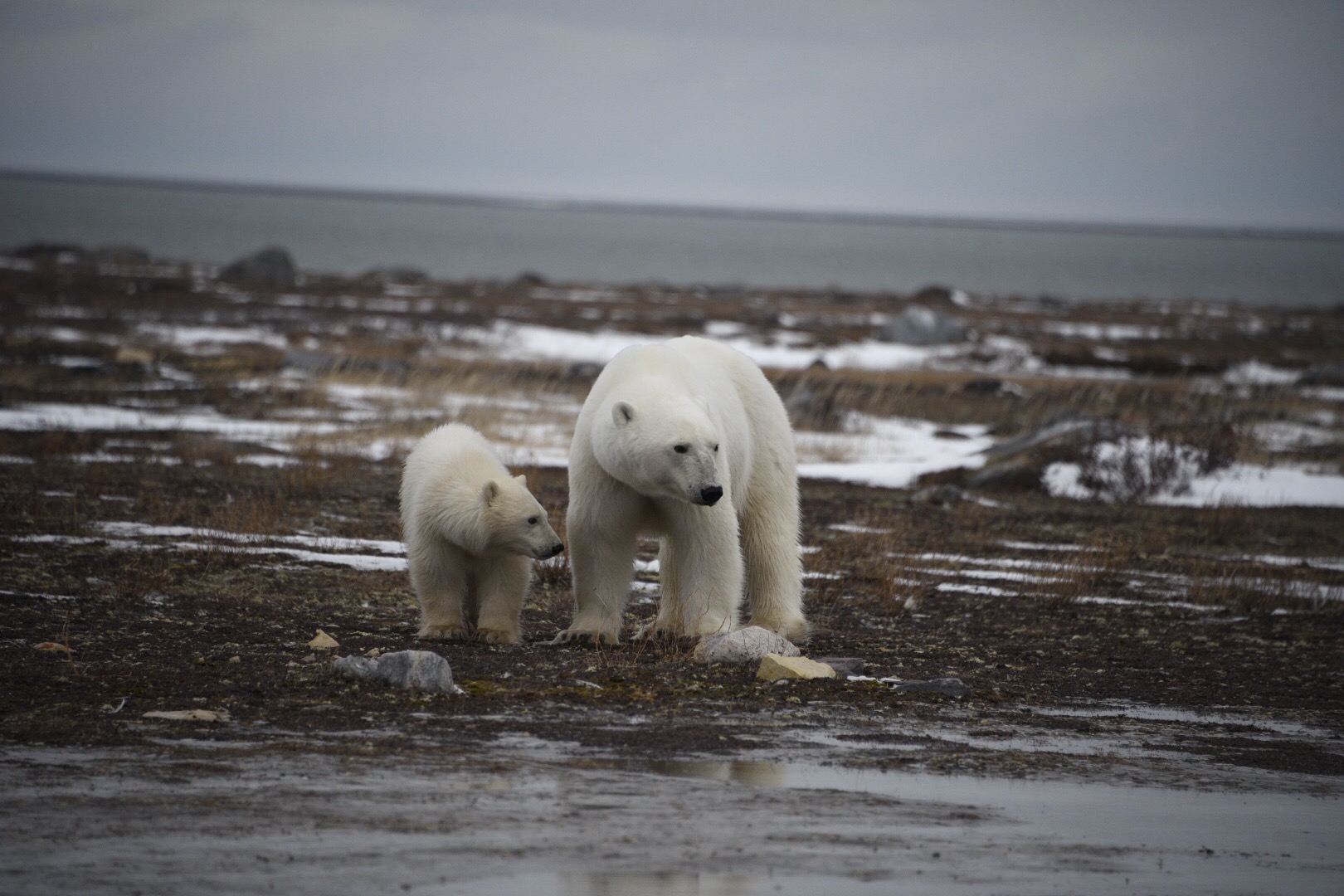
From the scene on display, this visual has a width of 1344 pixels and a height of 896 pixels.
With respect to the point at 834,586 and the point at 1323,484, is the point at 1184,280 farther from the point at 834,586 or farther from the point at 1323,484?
the point at 834,586

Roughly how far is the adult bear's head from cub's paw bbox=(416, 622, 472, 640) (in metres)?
1.27

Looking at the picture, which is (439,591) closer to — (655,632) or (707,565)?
(655,632)

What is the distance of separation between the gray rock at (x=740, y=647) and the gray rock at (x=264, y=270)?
1609 inches

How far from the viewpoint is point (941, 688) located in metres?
5.69

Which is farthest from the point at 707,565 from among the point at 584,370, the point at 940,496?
the point at 584,370

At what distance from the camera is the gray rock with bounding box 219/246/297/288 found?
45031 millimetres

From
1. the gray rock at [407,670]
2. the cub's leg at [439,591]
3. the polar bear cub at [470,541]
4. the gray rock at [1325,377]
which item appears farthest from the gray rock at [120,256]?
the gray rock at [407,670]

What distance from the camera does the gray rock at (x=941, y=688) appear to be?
18.6ft

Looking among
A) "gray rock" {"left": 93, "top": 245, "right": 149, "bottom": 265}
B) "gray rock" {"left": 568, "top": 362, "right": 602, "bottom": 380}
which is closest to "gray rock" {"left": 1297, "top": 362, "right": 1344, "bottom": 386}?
"gray rock" {"left": 568, "top": 362, "right": 602, "bottom": 380}

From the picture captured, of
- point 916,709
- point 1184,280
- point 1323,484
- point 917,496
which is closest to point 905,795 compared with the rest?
point 916,709

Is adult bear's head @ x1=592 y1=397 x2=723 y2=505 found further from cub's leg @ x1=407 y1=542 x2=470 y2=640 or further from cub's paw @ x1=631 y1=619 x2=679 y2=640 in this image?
cub's leg @ x1=407 y1=542 x2=470 y2=640

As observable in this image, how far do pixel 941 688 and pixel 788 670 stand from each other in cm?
66

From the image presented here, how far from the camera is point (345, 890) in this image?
317 centimetres

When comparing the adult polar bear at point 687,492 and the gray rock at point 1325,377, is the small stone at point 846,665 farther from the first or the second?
the gray rock at point 1325,377
